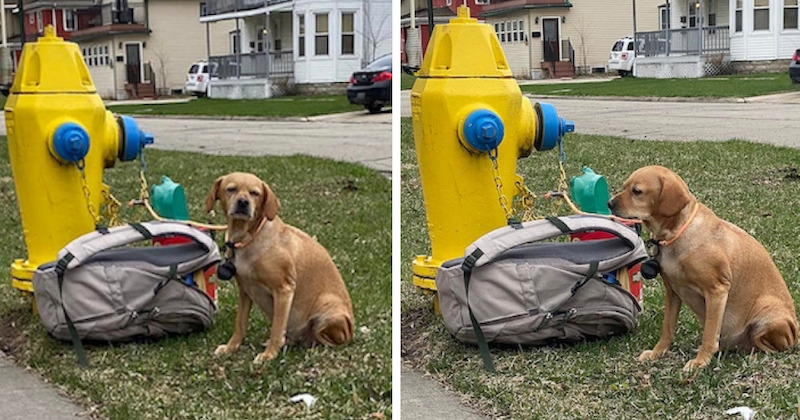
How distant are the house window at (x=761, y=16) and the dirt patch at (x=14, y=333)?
98.8 ft

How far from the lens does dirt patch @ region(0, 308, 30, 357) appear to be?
5.22m

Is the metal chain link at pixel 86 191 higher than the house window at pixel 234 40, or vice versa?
the house window at pixel 234 40

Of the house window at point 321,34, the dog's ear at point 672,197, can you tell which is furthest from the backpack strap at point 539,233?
the house window at point 321,34

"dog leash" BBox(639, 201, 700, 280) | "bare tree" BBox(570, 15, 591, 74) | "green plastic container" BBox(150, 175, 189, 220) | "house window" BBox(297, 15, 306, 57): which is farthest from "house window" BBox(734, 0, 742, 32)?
"dog leash" BBox(639, 201, 700, 280)

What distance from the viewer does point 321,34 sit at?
32.2m

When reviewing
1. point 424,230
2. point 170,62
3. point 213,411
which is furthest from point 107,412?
point 170,62

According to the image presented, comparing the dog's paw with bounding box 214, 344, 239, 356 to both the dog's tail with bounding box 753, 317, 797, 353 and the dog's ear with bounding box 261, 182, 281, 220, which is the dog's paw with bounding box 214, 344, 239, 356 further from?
the dog's tail with bounding box 753, 317, 797, 353

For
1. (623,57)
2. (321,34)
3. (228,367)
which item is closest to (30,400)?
(228,367)

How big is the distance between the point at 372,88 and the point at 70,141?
16458 millimetres

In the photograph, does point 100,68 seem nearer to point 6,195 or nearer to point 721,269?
point 6,195

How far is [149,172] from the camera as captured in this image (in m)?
11.9

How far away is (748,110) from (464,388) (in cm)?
1331

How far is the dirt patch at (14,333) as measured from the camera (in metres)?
5.22

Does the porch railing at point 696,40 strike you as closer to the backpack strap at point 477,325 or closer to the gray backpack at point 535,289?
the gray backpack at point 535,289
